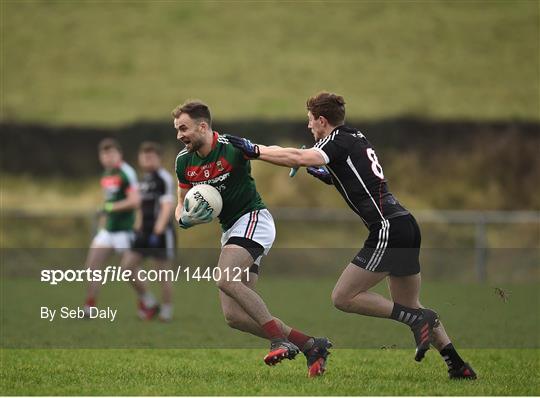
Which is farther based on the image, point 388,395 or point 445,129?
point 445,129

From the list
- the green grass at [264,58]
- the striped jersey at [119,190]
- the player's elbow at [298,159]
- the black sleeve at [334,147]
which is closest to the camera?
the player's elbow at [298,159]

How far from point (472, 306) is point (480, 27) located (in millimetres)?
21885

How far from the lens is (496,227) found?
22562 millimetres

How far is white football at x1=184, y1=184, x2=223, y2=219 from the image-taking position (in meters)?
7.74

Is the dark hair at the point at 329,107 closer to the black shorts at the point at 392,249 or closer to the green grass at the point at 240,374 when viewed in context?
the black shorts at the point at 392,249

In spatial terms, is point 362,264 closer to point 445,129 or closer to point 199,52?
point 445,129

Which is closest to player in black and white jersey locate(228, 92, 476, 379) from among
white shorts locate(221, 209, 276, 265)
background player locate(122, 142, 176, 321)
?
white shorts locate(221, 209, 276, 265)

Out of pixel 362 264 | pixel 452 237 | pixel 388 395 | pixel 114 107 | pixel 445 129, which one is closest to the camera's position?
pixel 388 395

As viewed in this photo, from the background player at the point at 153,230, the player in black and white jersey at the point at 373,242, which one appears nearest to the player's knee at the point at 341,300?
the player in black and white jersey at the point at 373,242

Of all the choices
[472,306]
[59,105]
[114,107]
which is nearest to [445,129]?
[114,107]

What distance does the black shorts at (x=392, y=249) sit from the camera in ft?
24.8

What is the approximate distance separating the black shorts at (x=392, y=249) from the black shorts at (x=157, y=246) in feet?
20.3

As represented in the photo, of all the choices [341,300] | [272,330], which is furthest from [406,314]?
[272,330]

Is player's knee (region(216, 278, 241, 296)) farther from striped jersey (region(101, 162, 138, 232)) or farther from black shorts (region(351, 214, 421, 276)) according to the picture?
striped jersey (region(101, 162, 138, 232))
